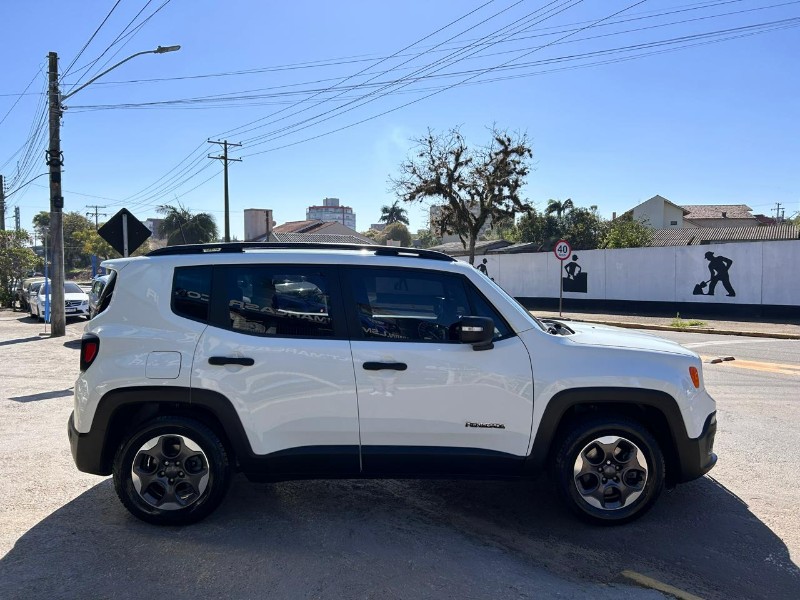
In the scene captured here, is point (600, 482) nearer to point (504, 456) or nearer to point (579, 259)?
point (504, 456)

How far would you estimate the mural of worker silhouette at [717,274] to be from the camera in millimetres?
20938

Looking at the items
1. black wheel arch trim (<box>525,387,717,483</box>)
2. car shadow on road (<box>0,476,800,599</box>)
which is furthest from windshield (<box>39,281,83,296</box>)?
black wheel arch trim (<box>525,387,717,483</box>)

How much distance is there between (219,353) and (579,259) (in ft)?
79.2

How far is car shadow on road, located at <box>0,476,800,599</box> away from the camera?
11.1ft

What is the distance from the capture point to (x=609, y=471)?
13.3ft

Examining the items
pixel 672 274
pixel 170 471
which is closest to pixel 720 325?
pixel 672 274

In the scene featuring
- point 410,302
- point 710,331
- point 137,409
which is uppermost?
point 410,302

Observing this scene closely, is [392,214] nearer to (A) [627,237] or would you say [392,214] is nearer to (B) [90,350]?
(A) [627,237]

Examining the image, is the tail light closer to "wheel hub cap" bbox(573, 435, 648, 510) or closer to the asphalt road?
the asphalt road

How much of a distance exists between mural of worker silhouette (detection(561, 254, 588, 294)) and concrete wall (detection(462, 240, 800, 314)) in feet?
0.29

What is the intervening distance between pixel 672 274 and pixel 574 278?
Result: 4632 mm

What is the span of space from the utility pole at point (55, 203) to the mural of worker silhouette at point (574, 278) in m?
18.9

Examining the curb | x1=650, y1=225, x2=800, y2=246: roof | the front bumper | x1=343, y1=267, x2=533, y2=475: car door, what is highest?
x1=650, y1=225, x2=800, y2=246: roof

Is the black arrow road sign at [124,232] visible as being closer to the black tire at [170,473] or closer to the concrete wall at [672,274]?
the black tire at [170,473]
